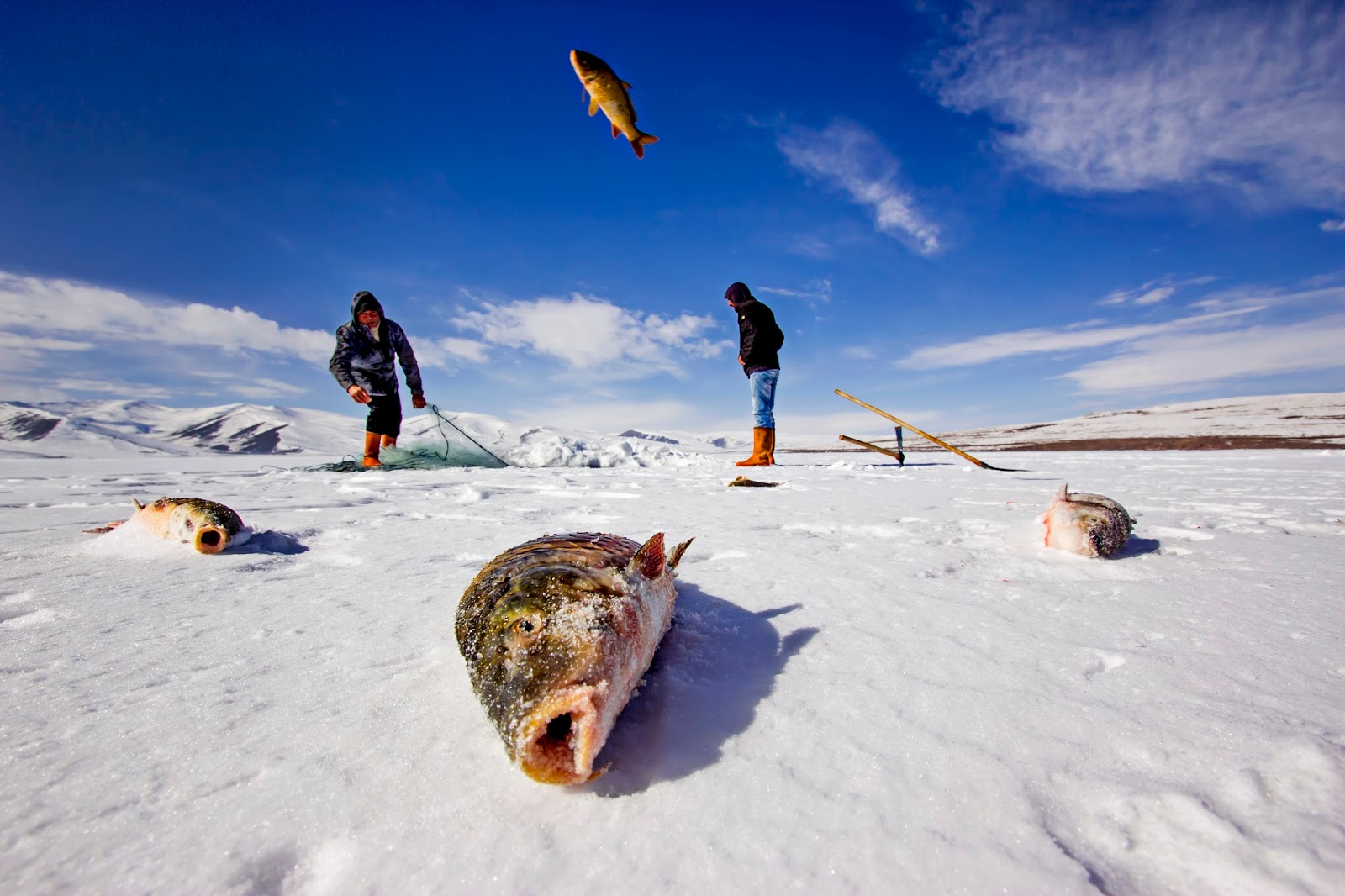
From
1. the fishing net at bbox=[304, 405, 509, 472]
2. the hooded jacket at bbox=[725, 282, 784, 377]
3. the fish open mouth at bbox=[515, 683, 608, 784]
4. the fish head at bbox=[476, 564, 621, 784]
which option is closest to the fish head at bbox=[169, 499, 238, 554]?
the fish head at bbox=[476, 564, 621, 784]

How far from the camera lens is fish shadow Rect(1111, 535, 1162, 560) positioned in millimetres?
2711

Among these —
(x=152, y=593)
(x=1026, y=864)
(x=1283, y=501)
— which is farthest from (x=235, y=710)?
(x=1283, y=501)

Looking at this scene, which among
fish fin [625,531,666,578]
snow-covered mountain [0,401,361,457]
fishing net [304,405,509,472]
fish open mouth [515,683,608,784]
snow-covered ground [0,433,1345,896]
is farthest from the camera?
snow-covered mountain [0,401,361,457]

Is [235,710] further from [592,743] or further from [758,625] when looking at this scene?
[758,625]

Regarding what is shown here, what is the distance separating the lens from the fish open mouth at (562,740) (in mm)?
990

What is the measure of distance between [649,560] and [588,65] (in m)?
6.82

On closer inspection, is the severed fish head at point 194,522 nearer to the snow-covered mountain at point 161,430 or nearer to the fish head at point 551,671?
the fish head at point 551,671

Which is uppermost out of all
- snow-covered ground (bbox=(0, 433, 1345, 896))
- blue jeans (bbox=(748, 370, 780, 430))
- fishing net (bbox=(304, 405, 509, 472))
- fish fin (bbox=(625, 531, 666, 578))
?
blue jeans (bbox=(748, 370, 780, 430))

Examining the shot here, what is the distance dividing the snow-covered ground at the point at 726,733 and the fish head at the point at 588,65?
19.9 feet

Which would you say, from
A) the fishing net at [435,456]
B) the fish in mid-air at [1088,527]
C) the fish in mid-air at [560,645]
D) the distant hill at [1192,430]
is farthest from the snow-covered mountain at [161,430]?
the distant hill at [1192,430]

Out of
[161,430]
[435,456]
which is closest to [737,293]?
[435,456]

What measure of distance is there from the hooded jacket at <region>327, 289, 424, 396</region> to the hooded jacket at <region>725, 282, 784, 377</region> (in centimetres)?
547

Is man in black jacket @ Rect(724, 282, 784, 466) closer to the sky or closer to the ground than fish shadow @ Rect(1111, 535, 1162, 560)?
closer to the sky

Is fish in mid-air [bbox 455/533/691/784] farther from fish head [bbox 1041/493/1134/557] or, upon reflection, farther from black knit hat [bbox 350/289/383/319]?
black knit hat [bbox 350/289/383/319]
